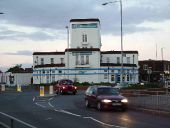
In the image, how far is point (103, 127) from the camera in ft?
57.5

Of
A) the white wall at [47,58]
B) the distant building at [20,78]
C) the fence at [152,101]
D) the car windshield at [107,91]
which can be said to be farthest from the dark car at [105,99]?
the distant building at [20,78]

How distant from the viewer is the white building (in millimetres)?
97250

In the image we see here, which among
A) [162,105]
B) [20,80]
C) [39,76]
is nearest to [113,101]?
[162,105]

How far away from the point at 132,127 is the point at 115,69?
266 ft

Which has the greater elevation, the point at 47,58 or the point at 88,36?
the point at 88,36

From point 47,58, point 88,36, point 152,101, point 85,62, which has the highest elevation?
point 88,36

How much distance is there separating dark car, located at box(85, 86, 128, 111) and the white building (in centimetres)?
6649

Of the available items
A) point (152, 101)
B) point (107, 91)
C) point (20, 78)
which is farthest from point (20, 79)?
point (152, 101)

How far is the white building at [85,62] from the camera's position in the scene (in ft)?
319

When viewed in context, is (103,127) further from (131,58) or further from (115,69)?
(131,58)

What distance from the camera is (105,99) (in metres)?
27.1

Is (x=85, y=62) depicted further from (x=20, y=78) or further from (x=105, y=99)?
(x=105, y=99)

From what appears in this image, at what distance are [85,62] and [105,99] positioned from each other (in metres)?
70.9

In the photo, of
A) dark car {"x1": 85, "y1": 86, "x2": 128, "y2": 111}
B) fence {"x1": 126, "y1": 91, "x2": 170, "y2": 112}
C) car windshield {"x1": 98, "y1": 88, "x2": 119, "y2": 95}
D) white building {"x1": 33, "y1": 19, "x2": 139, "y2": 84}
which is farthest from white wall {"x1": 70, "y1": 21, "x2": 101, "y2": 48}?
car windshield {"x1": 98, "y1": 88, "x2": 119, "y2": 95}
